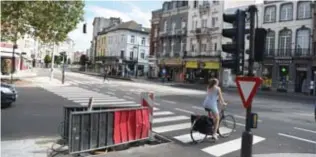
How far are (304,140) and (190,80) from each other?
51.7 meters

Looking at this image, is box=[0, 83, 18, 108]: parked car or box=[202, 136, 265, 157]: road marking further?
box=[0, 83, 18, 108]: parked car

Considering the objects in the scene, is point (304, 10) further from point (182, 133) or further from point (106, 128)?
point (106, 128)

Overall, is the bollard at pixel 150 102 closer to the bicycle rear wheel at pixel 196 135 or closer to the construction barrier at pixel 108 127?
the construction barrier at pixel 108 127

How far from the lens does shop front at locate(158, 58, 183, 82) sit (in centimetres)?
6985

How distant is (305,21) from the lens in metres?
47.9

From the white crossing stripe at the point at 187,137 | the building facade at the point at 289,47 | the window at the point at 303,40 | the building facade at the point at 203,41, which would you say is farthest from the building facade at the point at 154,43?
the white crossing stripe at the point at 187,137

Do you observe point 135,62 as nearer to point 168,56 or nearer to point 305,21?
point 168,56

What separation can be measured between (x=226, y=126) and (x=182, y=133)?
4.13ft

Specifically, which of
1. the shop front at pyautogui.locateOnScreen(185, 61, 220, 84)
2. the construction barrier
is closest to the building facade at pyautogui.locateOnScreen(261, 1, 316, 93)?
the shop front at pyautogui.locateOnScreen(185, 61, 220, 84)

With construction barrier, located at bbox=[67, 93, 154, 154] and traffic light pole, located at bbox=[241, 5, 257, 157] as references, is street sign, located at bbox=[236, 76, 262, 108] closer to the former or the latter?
traffic light pole, located at bbox=[241, 5, 257, 157]

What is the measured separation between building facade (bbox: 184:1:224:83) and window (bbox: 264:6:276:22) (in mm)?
7743

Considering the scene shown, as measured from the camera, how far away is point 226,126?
43.5ft

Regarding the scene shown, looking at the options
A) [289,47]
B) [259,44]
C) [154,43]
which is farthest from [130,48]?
[259,44]

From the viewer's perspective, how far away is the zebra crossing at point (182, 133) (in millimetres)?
10953
